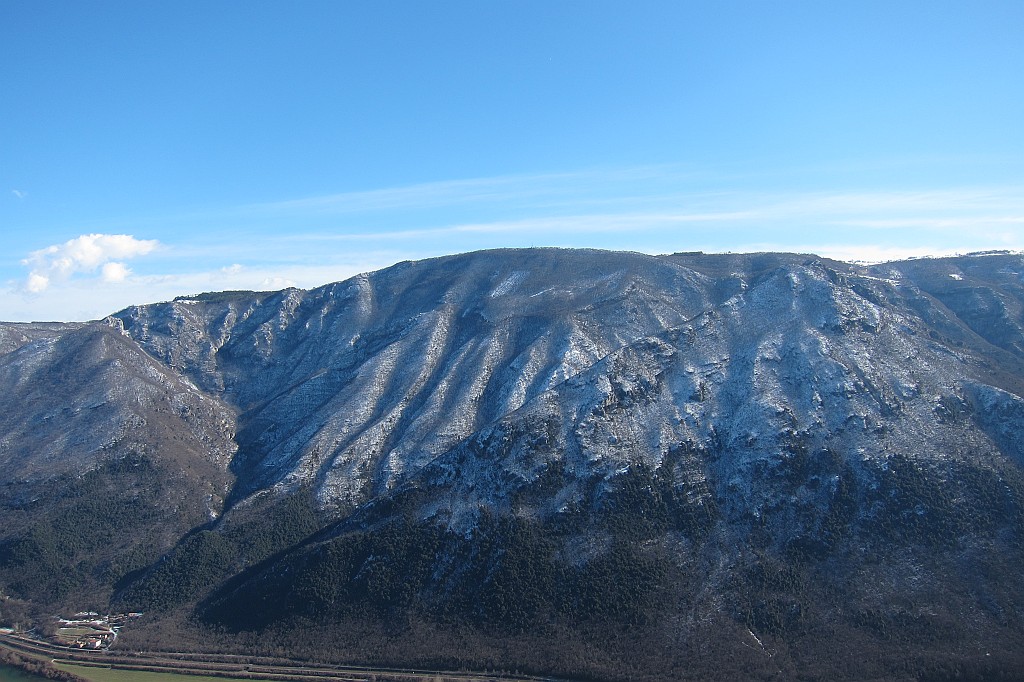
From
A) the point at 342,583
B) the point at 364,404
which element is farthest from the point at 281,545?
the point at 364,404

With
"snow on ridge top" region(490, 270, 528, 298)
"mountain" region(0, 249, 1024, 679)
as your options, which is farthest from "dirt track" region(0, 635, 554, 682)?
"snow on ridge top" region(490, 270, 528, 298)

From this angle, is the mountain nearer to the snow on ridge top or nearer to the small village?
the small village

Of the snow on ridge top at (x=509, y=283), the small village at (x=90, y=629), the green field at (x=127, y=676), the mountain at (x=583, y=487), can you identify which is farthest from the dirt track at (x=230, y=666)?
the snow on ridge top at (x=509, y=283)

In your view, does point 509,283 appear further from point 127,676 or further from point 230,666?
point 127,676

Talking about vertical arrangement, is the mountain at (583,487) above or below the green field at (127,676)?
above

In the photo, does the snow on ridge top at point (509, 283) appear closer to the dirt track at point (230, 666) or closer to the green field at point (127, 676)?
the dirt track at point (230, 666)

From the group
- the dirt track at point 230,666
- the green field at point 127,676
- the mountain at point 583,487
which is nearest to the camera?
the dirt track at point 230,666
